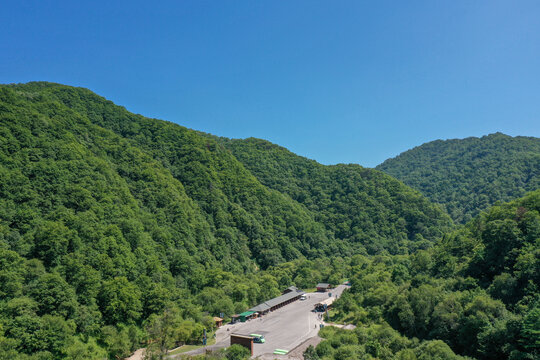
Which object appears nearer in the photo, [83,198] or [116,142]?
[83,198]

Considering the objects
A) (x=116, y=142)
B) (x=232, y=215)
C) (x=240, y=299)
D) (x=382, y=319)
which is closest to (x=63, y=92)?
(x=116, y=142)

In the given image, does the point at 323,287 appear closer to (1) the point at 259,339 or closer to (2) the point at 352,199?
(1) the point at 259,339

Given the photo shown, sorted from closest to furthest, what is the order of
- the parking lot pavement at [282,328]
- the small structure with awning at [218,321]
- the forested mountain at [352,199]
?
the parking lot pavement at [282,328], the small structure with awning at [218,321], the forested mountain at [352,199]

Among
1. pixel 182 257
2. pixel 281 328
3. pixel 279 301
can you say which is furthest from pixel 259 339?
pixel 182 257

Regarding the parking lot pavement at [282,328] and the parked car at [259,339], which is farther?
the parked car at [259,339]

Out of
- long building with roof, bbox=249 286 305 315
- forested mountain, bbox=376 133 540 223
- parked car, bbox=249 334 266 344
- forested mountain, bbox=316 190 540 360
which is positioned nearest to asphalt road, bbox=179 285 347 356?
parked car, bbox=249 334 266 344

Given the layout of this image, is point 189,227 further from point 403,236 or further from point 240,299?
point 403,236

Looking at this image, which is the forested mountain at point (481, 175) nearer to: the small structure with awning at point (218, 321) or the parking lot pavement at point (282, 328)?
the parking lot pavement at point (282, 328)

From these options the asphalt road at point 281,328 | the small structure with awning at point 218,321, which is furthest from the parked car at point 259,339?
the small structure with awning at point 218,321
